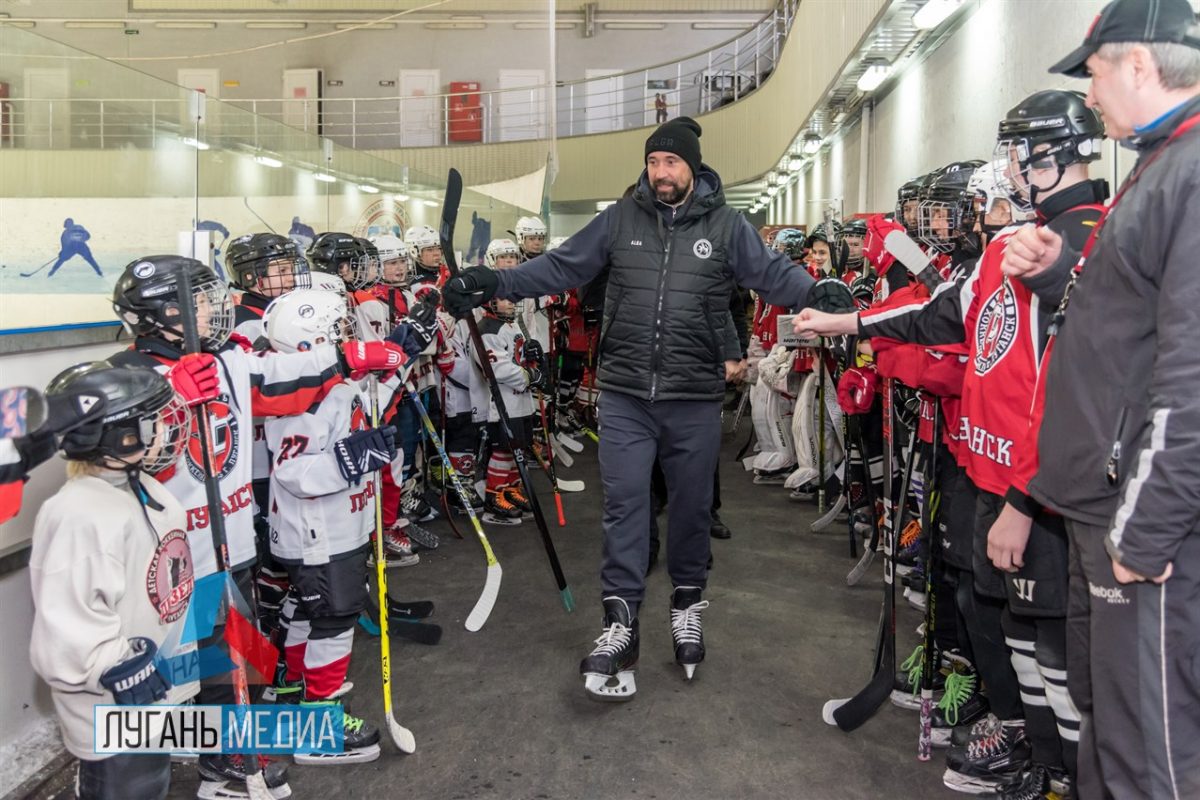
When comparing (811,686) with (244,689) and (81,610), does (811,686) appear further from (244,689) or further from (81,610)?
(81,610)

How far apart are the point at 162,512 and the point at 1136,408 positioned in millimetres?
2014

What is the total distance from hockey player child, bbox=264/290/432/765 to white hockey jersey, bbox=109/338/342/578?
0.32ft

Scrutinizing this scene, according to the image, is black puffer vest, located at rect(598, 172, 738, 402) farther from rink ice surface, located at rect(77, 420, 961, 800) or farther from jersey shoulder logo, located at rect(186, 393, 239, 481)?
jersey shoulder logo, located at rect(186, 393, 239, 481)

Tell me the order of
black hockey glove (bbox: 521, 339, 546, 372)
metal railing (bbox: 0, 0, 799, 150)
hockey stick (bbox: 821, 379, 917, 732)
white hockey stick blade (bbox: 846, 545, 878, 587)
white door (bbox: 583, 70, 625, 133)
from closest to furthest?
hockey stick (bbox: 821, 379, 917, 732), white hockey stick blade (bbox: 846, 545, 878, 587), black hockey glove (bbox: 521, 339, 546, 372), metal railing (bbox: 0, 0, 799, 150), white door (bbox: 583, 70, 625, 133)

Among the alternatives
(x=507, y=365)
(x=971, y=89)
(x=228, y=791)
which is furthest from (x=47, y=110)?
(x=971, y=89)

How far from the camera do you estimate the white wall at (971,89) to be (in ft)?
13.0

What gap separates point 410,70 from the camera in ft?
58.4

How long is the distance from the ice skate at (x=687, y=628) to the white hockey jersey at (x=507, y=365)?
2.17 meters

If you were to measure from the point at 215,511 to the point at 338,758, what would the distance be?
2.90 ft

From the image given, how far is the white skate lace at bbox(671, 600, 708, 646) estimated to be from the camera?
3.28 m

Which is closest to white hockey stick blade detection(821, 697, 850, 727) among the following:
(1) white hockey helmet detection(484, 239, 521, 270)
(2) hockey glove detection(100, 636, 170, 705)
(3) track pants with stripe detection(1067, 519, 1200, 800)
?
(3) track pants with stripe detection(1067, 519, 1200, 800)

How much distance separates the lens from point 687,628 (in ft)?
10.9

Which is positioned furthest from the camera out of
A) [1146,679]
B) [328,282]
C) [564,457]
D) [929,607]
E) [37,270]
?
[564,457]

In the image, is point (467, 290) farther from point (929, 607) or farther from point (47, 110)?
point (47, 110)
